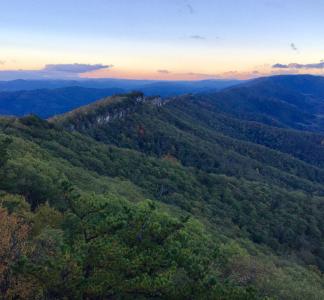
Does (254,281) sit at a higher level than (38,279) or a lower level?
lower

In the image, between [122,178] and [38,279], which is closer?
[38,279]

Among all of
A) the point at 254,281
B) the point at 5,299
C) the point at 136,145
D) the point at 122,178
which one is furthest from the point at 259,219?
the point at 5,299

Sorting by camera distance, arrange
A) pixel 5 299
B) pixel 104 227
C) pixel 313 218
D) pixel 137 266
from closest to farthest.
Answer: pixel 5 299 → pixel 137 266 → pixel 104 227 → pixel 313 218

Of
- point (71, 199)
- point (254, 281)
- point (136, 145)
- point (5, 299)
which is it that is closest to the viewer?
point (5, 299)

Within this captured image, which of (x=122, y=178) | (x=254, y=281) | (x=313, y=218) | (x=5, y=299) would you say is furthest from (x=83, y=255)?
(x=313, y=218)

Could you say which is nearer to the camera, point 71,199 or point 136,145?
point 71,199

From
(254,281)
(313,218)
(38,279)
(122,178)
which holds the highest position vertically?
(38,279)

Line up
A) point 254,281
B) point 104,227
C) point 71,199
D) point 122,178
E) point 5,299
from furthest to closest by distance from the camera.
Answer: point 122,178 → point 254,281 → point 71,199 → point 104,227 → point 5,299

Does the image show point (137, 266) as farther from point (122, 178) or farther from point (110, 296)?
point (122, 178)

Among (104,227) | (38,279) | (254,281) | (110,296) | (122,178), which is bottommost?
(122,178)

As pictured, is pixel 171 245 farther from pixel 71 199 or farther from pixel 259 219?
pixel 259 219
